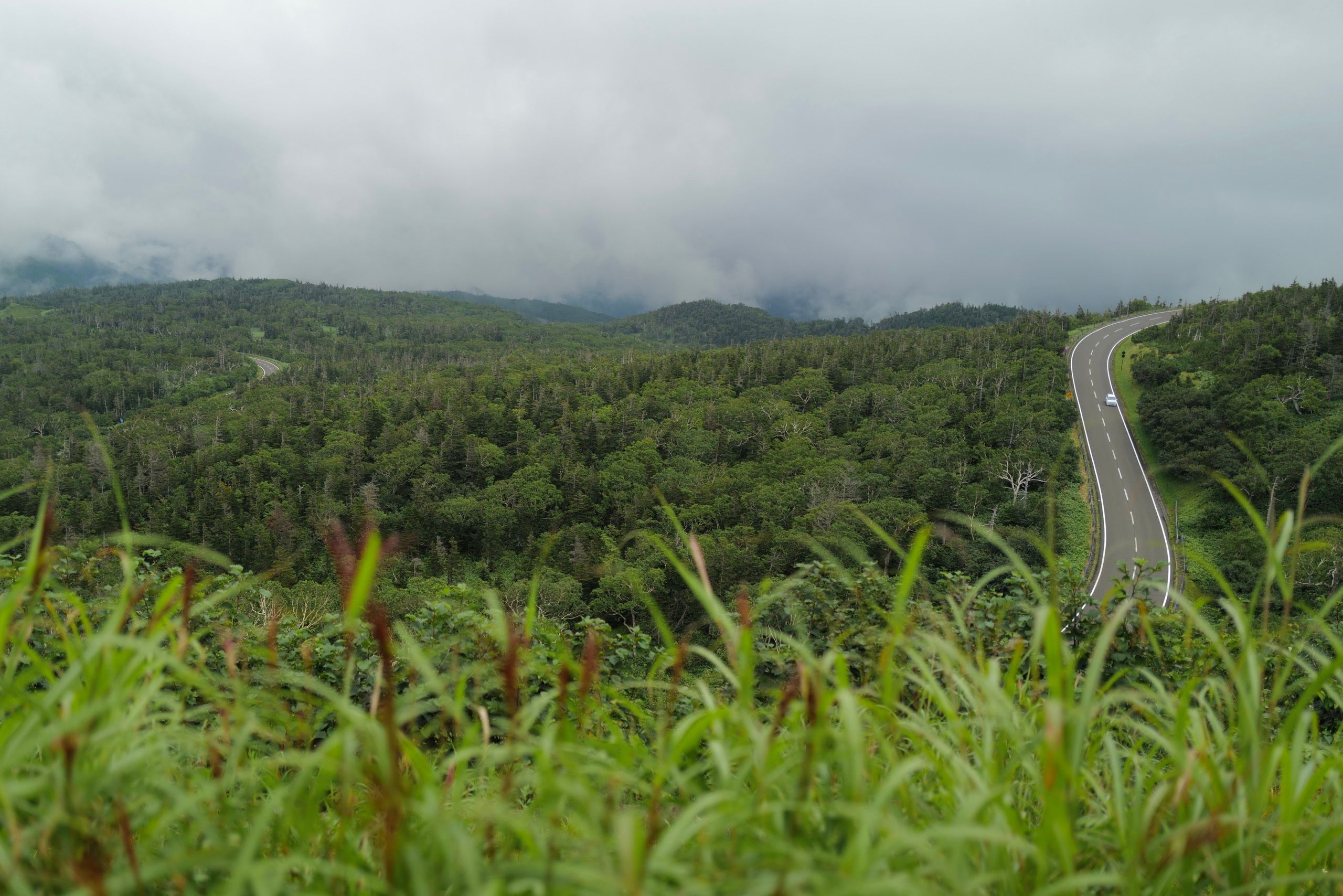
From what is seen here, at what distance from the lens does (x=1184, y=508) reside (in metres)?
37.3

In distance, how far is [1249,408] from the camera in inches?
1656

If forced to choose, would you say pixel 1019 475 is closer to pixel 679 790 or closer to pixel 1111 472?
pixel 1111 472

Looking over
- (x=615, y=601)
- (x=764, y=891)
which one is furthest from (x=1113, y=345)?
(x=764, y=891)

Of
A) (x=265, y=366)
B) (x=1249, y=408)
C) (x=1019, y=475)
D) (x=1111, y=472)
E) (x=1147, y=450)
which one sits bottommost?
(x=1019, y=475)

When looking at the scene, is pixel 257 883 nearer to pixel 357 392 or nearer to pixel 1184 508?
pixel 1184 508

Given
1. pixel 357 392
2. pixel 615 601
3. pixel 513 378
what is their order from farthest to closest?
pixel 357 392 → pixel 513 378 → pixel 615 601

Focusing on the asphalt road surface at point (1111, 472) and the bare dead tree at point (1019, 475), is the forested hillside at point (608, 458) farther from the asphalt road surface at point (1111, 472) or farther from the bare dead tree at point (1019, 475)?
the asphalt road surface at point (1111, 472)

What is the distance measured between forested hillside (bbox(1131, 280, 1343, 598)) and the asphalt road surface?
171 cm

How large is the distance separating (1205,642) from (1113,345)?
79774 mm

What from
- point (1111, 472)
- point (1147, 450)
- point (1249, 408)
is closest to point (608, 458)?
point (1111, 472)

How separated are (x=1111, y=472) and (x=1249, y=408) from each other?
969cm

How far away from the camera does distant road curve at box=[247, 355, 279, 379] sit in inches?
5567

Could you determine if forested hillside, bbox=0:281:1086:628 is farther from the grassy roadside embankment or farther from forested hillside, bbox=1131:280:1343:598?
forested hillside, bbox=1131:280:1343:598

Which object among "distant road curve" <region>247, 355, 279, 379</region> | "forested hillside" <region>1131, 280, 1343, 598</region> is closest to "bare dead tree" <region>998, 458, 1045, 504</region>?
"forested hillside" <region>1131, 280, 1343, 598</region>
